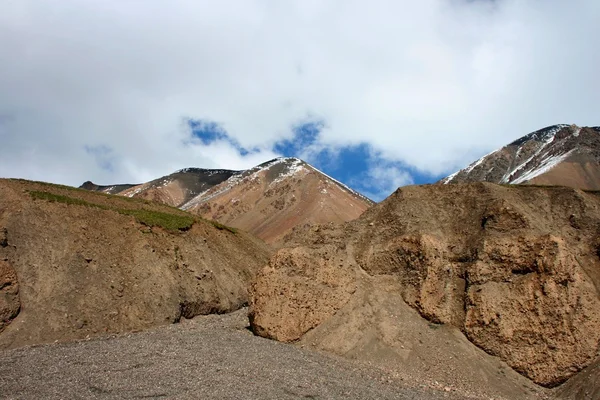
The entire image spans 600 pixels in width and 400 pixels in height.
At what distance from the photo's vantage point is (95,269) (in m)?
29.1

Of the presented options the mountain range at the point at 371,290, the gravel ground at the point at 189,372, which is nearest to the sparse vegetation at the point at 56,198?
the mountain range at the point at 371,290

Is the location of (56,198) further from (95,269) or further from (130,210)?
(95,269)

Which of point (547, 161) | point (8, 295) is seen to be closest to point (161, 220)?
point (8, 295)

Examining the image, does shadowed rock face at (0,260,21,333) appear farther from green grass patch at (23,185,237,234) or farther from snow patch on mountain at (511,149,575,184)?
snow patch on mountain at (511,149,575,184)

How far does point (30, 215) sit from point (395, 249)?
72.4 ft

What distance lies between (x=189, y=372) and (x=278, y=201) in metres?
121

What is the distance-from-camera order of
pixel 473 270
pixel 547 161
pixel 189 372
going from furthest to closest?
pixel 547 161
pixel 473 270
pixel 189 372

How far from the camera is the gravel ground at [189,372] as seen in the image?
49.1ft

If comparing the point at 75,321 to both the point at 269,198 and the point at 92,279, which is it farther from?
the point at 269,198

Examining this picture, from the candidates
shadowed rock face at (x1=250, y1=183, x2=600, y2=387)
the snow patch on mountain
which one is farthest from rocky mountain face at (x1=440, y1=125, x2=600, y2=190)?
shadowed rock face at (x1=250, y1=183, x2=600, y2=387)

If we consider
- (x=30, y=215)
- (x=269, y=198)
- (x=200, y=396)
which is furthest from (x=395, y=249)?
(x=269, y=198)

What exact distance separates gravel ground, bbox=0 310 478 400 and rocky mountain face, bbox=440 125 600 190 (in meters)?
112

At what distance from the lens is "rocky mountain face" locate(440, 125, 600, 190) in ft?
425

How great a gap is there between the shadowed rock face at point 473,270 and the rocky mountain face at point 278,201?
89.0m
